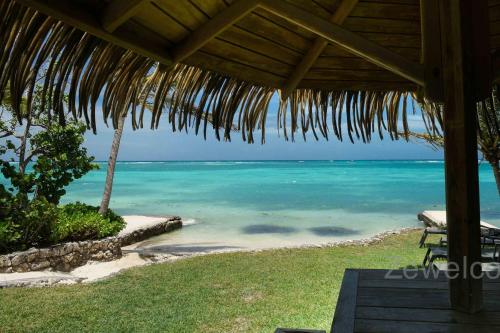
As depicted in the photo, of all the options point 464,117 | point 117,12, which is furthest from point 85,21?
point 464,117

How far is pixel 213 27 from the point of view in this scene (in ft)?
5.34

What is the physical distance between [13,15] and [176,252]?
8523mm

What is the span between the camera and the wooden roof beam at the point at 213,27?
1.57m

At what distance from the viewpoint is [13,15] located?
1.24 metres

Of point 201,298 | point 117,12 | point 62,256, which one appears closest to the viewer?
point 117,12

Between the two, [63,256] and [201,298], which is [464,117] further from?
[63,256]

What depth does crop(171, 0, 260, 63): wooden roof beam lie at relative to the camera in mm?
1574

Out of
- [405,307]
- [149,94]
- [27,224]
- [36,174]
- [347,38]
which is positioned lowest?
[27,224]

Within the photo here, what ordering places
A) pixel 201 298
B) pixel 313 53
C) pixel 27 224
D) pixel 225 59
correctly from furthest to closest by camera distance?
pixel 27 224 → pixel 201 298 → pixel 313 53 → pixel 225 59

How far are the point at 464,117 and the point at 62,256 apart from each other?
24.6 ft

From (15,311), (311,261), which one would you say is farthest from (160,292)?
(311,261)

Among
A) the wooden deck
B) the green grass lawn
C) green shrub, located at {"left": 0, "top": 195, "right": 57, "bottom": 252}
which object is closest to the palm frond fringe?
the wooden deck

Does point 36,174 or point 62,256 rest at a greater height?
point 36,174

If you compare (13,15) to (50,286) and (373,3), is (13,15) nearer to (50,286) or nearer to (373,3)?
(373,3)
